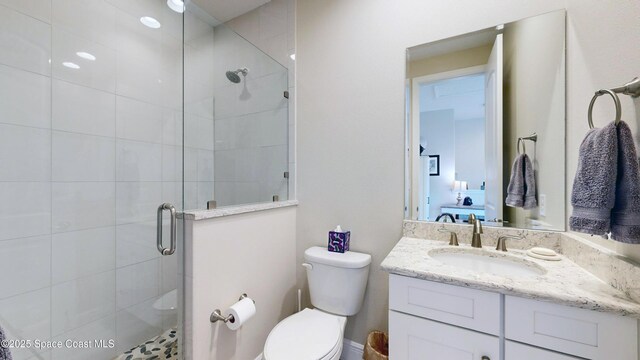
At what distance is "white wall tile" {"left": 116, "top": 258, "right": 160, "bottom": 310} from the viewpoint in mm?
1545

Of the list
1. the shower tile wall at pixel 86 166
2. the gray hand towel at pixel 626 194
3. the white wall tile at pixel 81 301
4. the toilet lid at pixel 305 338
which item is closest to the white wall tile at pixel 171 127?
the shower tile wall at pixel 86 166

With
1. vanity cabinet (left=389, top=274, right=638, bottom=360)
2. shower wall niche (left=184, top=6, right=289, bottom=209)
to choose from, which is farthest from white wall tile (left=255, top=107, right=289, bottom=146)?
vanity cabinet (left=389, top=274, right=638, bottom=360)

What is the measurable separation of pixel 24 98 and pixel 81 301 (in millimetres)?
1130

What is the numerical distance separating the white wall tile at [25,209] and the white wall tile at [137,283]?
1.57ft

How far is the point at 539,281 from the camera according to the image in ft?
2.72

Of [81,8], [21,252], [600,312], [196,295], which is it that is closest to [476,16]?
[600,312]

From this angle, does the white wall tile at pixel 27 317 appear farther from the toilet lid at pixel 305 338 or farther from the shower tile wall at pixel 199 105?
the toilet lid at pixel 305 338

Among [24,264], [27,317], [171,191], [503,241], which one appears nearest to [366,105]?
[503,241]

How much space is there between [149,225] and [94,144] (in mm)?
578

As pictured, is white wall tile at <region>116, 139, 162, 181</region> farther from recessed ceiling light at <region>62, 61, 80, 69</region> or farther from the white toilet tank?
the white toilet tank

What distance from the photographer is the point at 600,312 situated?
0.69 m

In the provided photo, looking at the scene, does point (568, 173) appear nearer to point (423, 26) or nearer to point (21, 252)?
point (423, 26)

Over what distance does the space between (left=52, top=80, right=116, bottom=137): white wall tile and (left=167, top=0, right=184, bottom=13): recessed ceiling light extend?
77 centimetres

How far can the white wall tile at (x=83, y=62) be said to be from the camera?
1317 millimetres
